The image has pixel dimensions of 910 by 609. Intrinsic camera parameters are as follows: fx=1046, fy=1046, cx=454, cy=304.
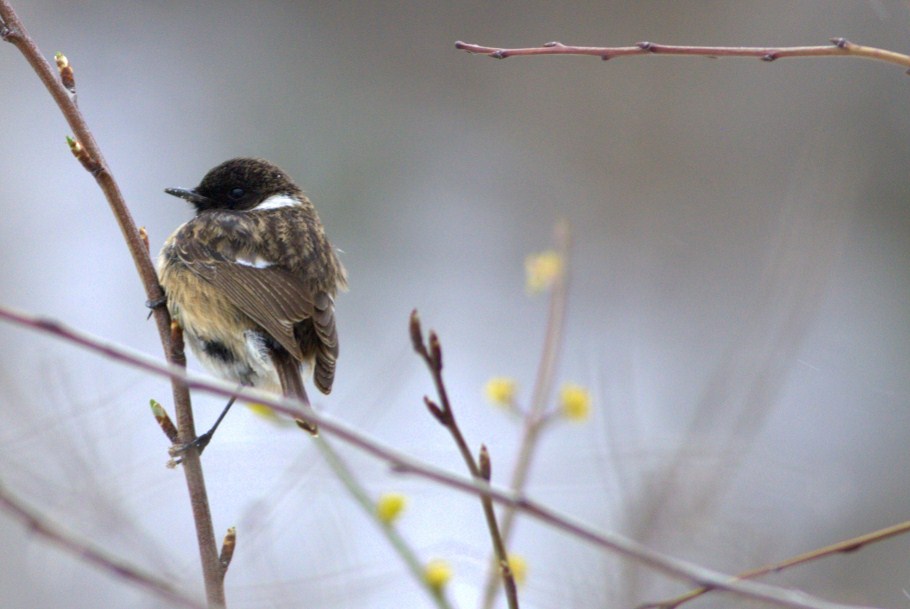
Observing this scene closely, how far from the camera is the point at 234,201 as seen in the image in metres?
3.79

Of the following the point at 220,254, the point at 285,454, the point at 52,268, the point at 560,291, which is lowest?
the point at 52,268

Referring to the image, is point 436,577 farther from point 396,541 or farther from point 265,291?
point 265,291

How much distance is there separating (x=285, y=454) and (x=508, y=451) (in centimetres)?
365

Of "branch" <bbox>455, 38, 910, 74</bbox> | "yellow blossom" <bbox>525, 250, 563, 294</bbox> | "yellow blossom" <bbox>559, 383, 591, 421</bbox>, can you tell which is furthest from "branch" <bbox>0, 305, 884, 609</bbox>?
"yellow blossom" <bbox>525, 250, 563, 294</bbox>

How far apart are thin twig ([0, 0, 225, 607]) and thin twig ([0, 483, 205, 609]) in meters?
0.69

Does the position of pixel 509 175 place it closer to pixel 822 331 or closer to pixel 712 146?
pixel 712 146

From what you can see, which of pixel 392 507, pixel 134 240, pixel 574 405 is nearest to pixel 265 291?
pixel 134 240

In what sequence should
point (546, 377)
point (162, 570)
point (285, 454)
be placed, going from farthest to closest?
point (285, 454)
point (546, 377)
point (162, 570)

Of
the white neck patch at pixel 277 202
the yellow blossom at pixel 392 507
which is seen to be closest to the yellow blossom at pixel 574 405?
the yellow blossom at pixel 392 507

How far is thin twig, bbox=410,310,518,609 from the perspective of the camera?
1342mm

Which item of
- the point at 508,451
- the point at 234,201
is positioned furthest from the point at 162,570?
the point at 508,451

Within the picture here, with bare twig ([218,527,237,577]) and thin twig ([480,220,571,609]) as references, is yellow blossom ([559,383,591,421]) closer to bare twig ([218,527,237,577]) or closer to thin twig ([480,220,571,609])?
thin twig ([480,220,571,609])

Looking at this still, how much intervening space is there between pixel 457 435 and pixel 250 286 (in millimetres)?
2152

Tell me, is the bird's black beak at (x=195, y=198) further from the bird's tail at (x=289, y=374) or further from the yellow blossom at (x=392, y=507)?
the yellow blossom at (x=392, y=507)
